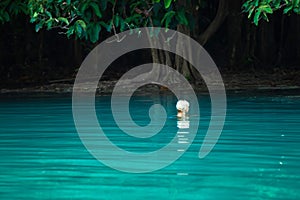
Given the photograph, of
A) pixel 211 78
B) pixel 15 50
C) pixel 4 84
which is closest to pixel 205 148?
pixel 211 78

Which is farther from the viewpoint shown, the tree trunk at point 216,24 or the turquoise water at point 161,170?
the tree trunk at point 216,24

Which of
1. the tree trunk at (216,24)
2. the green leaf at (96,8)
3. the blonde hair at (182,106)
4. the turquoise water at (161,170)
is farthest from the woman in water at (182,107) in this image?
the tree trunk at (216,24)

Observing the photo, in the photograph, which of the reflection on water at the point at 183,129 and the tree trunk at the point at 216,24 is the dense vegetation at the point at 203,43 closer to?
the tree trunk at the point at 216,24

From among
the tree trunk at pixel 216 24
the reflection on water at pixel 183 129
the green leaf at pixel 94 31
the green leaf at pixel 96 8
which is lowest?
the reflection on water at pixel 183 129

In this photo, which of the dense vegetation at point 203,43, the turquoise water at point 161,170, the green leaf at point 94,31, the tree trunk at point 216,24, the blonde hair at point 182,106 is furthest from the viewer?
the dense vegetation at point 203,43

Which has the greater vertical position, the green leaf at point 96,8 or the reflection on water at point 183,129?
the green leaf at point 96,8

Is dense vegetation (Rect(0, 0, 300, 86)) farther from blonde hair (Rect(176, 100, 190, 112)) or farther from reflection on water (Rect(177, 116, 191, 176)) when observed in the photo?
reflection on water (Rect(177, 116, 191, 176))

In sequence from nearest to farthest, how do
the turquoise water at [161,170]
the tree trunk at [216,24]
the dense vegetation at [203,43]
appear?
the turquoise water at [161,170] < the tree trunk at [216,24] < the dense vegetation at [203,43]

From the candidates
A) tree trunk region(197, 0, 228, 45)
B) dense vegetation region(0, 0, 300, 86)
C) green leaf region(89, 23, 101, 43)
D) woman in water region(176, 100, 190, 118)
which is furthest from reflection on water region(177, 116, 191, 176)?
tree trunk region(197, 0, 228, 45)

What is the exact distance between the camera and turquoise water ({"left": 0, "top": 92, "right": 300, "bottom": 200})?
16.9 ft

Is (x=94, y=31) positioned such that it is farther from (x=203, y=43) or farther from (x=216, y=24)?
(x=216, y=24)

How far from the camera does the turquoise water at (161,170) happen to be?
5145mm

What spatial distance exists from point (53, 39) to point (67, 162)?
16607 millimetres

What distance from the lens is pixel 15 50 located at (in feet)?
71.1
